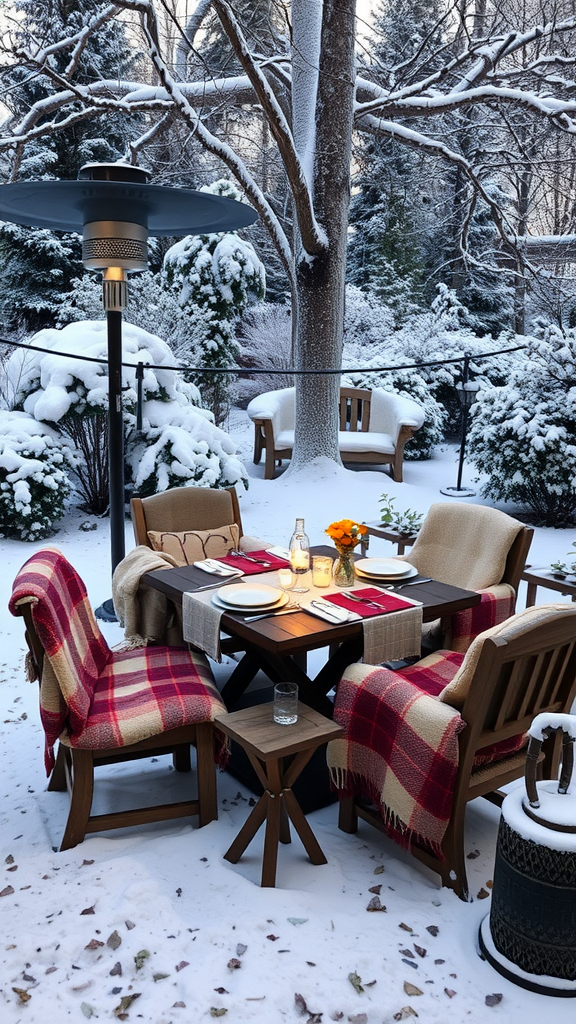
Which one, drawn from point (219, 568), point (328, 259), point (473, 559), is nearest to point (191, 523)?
point (219, 568)

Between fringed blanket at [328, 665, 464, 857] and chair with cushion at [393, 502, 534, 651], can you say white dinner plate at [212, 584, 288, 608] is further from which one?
chair with cushion at [393, 502, 534, 651]

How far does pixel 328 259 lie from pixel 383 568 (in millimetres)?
4557

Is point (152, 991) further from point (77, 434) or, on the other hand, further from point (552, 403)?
point (552, 403)

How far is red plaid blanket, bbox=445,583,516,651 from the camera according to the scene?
2.94m

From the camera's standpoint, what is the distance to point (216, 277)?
8125 millimetres

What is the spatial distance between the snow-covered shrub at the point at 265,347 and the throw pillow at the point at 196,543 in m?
7.88

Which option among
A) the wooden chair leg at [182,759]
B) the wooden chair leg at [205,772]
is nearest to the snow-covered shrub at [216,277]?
the wooden chair leg at [182,759]

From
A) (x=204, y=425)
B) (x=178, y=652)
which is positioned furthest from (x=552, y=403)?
(x=178, y=652)

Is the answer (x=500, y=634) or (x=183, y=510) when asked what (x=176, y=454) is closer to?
(x=183, y=510)

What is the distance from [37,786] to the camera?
263 cm

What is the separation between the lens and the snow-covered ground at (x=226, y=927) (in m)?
1.73

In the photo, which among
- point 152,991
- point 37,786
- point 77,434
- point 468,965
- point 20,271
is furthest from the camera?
point 20,271

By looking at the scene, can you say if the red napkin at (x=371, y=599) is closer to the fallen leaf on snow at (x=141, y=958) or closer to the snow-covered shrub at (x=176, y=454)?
the fallen leaf on snow at (x=141, y=958)

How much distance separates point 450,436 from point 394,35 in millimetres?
6134
